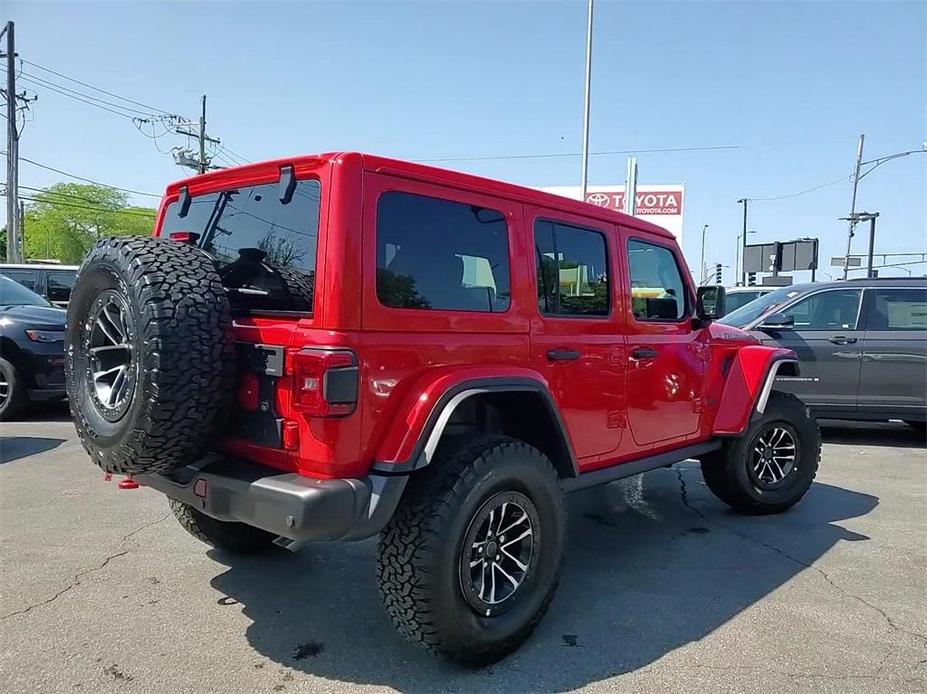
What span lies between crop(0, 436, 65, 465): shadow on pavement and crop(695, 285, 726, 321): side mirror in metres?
5.90

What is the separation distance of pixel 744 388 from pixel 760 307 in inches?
138

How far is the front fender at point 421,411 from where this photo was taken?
245cm

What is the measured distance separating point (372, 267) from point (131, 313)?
2.95ft

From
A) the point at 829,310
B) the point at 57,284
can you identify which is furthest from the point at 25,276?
the point at 829,310

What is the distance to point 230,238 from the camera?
2.97m

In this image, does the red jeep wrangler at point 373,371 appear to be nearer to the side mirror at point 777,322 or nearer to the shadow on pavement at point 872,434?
the side mirror at point 777,322

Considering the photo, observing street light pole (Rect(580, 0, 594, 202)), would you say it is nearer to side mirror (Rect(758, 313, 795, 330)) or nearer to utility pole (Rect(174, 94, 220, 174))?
side mirror (Rect(758, 313, 795, 330))

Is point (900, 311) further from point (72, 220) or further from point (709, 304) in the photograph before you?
point (72, 220)

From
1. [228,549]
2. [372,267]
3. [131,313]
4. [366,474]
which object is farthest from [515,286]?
[228,549]

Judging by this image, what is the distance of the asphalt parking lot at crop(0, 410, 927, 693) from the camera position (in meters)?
2.62

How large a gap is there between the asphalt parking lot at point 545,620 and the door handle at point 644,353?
1.22 meters

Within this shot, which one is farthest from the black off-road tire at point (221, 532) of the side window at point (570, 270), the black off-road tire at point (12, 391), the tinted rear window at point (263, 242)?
the black off-road tire at point (12, 391)

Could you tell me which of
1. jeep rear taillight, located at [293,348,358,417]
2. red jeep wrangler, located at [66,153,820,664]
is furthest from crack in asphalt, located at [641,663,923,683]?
jeep rear taillight, located at [293,348,358,417]

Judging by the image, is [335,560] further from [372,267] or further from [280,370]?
[372,267]
